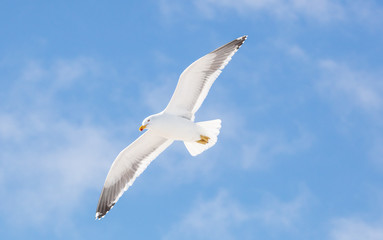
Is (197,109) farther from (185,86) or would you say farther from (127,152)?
(127,152)

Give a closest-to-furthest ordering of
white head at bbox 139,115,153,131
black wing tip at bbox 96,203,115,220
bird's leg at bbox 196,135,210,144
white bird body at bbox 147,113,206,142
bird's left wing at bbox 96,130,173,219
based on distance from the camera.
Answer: white bird body at bbox 147,113,206,142 < white head at bbox 139,115,153,131 < bird's leg at bbox 196,135,210,144 < bird's left wing at bbox 96,130,173,219 < black wing tip at bbox 96,203,115,220

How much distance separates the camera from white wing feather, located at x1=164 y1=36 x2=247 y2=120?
1194cm

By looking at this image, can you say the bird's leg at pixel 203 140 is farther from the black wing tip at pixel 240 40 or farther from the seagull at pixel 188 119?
the black wing tip at pixel 240 40

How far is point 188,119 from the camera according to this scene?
12.2 meters

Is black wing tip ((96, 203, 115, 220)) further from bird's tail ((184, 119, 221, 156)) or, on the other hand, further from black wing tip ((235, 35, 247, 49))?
black wing tip ((235, 35, 247, 49))

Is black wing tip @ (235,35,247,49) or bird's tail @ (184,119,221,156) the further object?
black wing tip @ (235,35,247,49)

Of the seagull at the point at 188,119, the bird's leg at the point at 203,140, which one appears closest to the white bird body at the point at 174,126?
the seagull at the point at 188,119

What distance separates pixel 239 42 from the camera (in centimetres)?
1235

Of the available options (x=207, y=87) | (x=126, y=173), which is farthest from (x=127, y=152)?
(x=207, y=87)

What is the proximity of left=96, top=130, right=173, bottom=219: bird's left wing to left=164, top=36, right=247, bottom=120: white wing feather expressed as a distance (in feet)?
3.44

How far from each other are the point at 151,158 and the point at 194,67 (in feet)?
8.09

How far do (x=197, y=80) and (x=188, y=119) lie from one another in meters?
0.86

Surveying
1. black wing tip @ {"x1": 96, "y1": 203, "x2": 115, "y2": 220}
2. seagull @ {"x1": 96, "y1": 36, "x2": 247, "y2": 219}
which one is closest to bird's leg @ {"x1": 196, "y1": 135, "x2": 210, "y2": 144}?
seagull @ {"x1": 96, "y1": 36, "x2": 247, "y2": 219}

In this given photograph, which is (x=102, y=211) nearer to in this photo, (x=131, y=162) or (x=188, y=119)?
(x=131, y=162)
